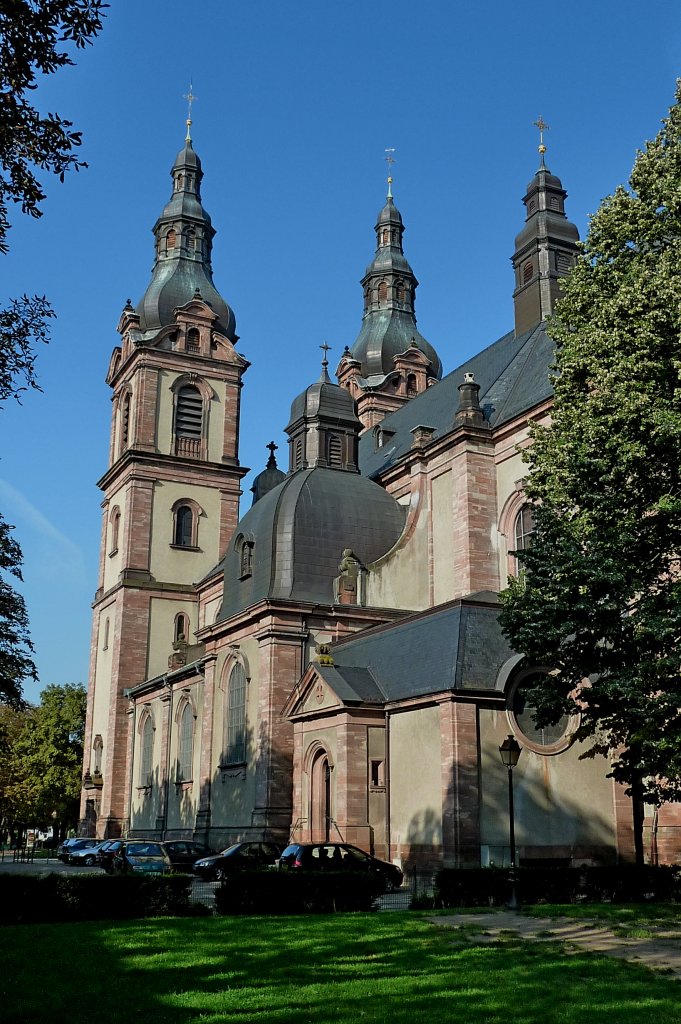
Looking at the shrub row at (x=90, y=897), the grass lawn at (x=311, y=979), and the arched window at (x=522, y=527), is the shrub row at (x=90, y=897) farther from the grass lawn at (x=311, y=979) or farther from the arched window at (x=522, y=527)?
the arched window at (x=522, y=527)

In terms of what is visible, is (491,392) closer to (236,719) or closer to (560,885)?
(236,719)

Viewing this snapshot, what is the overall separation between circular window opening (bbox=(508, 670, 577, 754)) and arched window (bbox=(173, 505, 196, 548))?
31.0 m

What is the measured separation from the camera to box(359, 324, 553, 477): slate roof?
37.0m

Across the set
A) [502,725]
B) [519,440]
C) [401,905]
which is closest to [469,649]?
[502,725]

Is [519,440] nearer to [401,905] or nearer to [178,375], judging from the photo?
[401,905]

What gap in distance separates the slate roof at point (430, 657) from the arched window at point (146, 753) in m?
17.8

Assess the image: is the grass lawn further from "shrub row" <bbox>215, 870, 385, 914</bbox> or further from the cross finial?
the cross finial

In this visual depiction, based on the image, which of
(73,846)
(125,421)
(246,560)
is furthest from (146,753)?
(125,421)

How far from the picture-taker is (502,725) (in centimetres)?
2688

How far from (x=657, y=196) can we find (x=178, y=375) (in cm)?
3947

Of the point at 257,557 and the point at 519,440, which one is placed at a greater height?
the point at 519,440

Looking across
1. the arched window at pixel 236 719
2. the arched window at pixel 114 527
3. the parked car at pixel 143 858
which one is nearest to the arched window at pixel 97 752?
the arched window at pixel 114 527

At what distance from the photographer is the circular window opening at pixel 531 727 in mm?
27062

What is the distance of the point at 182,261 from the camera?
200 ft
